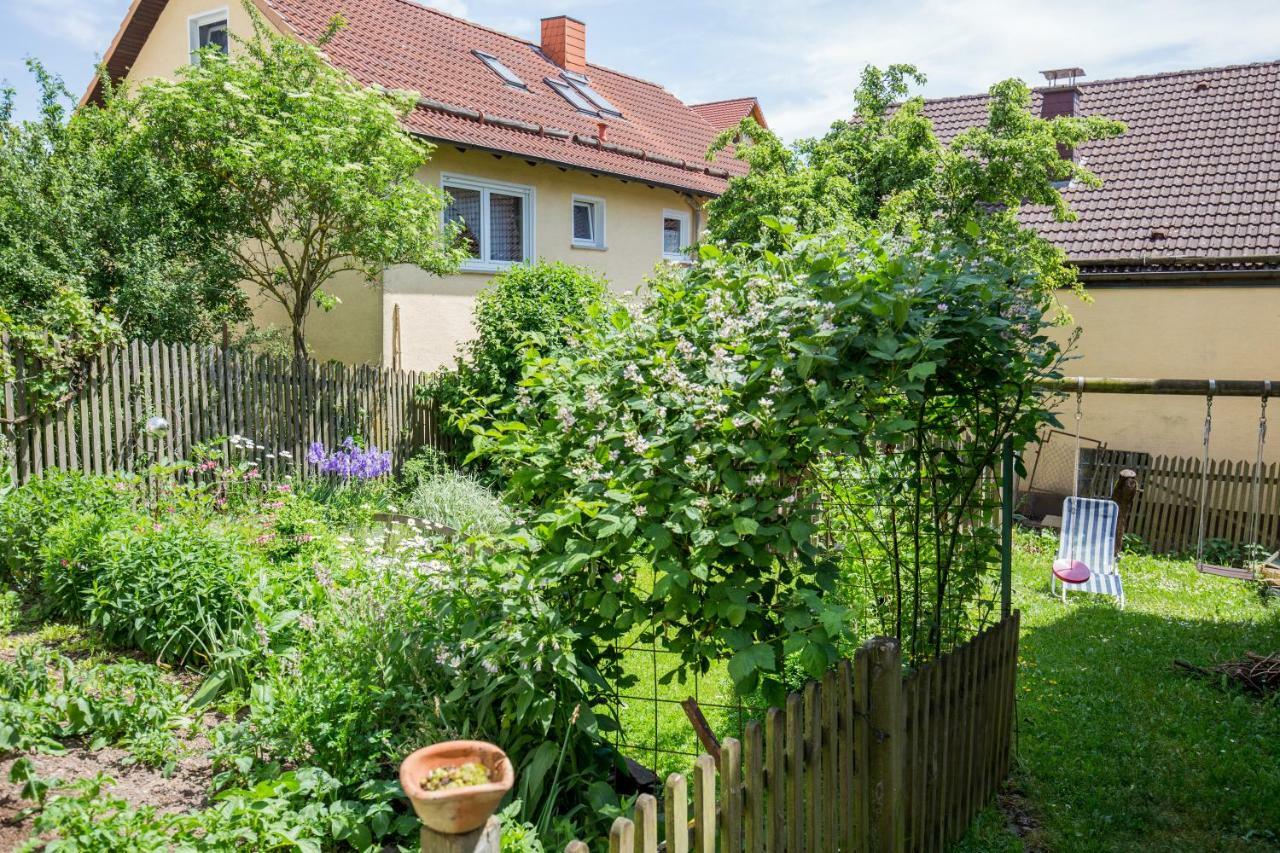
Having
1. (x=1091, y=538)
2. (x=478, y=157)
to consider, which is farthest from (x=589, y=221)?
(x=1091, y=538)

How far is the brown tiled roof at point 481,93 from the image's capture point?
13.2 m

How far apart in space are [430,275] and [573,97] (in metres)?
7.00

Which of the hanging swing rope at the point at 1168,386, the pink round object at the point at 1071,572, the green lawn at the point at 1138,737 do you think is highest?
the hanging swing rope at the point at 1168,386

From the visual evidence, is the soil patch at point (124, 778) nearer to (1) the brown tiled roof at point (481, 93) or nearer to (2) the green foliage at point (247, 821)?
(2) the green foliage at point (247, 821)

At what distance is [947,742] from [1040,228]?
13.3 metres

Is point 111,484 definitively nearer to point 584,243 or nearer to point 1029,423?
point 1029,423

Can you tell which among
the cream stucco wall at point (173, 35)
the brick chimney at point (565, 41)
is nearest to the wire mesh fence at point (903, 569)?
the cream stucco wall at point (173, 35)

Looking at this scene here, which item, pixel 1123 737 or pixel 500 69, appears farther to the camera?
pixel 500 69

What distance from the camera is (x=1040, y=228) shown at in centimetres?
1533

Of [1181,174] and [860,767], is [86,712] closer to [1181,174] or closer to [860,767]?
[860,767]

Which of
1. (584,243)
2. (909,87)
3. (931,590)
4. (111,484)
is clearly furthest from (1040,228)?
(111,484)

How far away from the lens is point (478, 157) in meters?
13.4

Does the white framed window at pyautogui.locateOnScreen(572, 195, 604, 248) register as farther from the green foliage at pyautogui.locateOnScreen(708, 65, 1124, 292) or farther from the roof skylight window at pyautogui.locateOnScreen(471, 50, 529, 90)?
the green foliage at pyautogui.locateOnScreen(708, 65, 1124, 292)

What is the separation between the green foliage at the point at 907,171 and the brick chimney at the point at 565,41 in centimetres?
805
